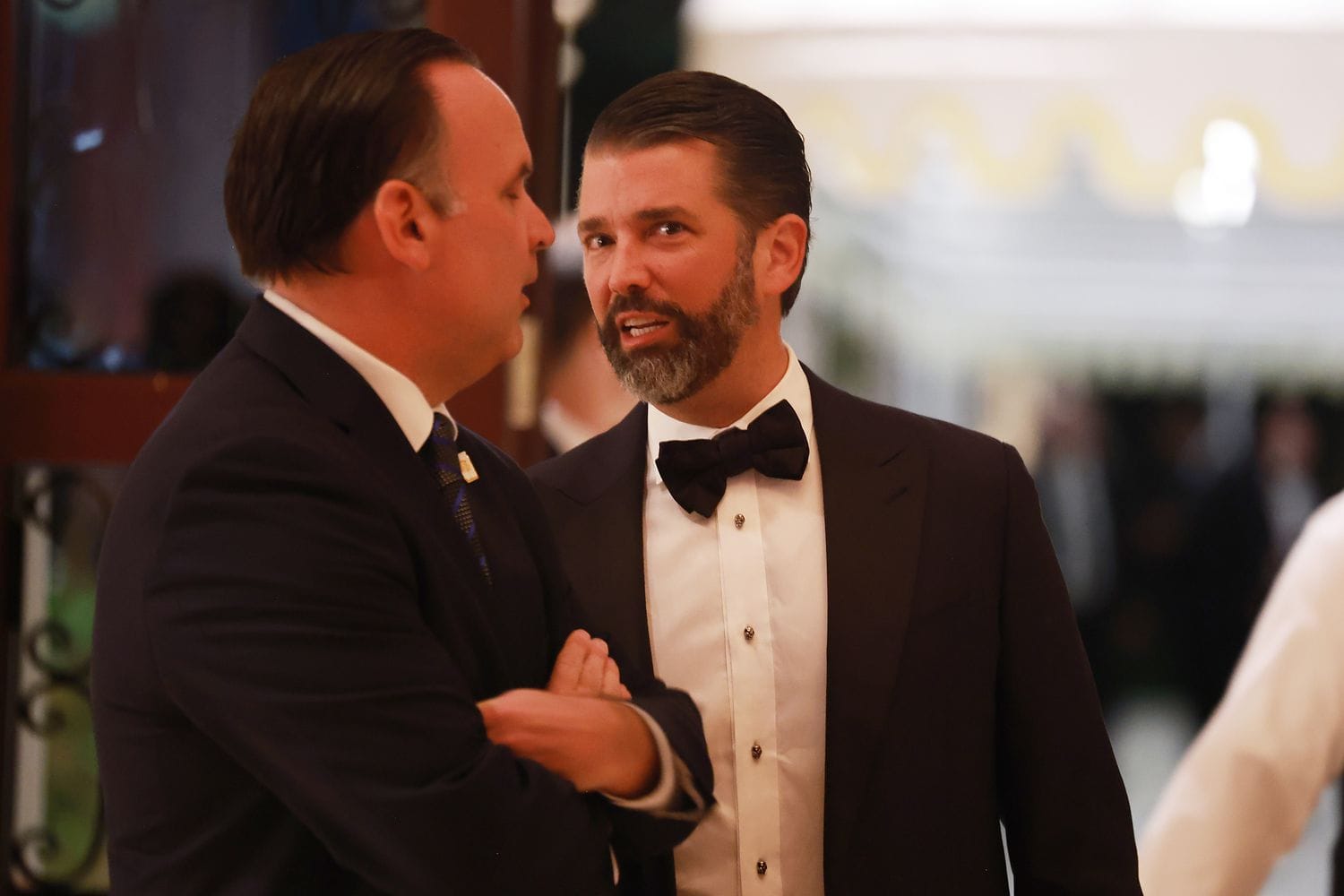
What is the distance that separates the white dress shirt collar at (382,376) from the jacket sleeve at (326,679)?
147 millimetres

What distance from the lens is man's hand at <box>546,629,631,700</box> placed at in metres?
1.53

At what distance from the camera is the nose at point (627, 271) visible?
6.40 ft

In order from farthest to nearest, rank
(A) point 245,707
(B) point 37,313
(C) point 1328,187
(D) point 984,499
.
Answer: (C) point 1328,187 < (B) point 37,313 < (D) point 984,499 < (A) point 245,707

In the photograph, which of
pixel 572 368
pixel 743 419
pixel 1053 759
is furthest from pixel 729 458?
pixel 572 368

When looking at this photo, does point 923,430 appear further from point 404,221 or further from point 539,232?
point 404,221

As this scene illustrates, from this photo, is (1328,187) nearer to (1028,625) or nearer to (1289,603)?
(1289,603)

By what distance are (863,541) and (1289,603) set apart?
97cm

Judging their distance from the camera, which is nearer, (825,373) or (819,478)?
(819,478)

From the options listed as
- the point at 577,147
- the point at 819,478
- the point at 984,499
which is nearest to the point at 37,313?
the point at 577,147

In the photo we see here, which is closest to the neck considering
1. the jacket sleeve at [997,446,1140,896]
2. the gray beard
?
the gray beard

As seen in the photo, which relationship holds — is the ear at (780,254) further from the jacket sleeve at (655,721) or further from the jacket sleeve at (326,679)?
the jacket sleeve at (326,679)

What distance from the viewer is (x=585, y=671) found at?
61.1 inches

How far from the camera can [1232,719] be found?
248cm

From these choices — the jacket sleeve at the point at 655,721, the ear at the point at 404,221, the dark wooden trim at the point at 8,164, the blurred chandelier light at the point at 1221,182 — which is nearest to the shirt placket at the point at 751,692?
the jacket sleeve at the point at 655,721
